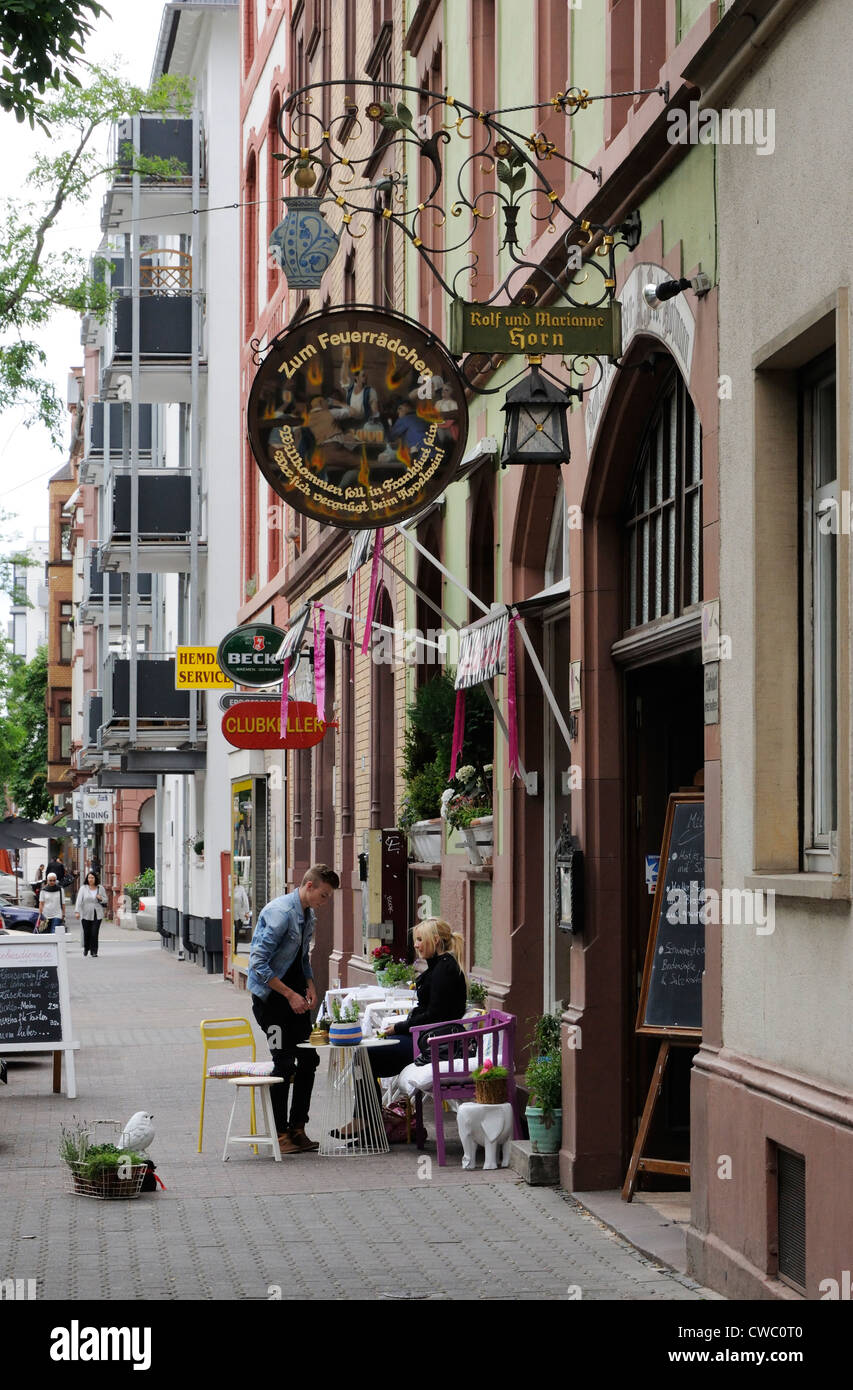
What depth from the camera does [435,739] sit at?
50.4ft

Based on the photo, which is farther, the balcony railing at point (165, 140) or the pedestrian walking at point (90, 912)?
the pedestrian walking at point (90, 912)

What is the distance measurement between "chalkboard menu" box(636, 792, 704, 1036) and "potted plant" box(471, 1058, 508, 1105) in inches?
73.1

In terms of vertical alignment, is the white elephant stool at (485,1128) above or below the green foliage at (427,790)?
below

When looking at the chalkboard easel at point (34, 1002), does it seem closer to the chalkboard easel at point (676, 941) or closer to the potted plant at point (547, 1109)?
the potted plant at point (547, 1109)

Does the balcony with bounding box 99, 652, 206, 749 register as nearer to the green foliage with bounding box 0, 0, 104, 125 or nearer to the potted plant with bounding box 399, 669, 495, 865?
the potted plant with bounding box 399, 669, 495, 865

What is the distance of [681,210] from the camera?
9.27 m

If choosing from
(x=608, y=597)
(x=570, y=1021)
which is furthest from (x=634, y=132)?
(x=570, y=1021)

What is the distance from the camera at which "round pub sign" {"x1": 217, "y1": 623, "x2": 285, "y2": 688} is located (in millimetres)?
24703

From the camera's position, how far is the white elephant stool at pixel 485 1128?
11625 mm

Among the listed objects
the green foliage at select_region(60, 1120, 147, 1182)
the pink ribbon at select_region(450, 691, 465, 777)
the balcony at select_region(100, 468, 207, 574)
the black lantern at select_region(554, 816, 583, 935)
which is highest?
the balcony at select_region(100, 468, 207, 574)

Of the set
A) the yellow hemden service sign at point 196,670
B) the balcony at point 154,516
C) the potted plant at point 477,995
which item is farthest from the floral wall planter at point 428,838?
the balcony at point 154,516

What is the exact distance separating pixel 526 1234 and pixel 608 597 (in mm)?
3545

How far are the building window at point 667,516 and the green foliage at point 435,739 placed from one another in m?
3.58

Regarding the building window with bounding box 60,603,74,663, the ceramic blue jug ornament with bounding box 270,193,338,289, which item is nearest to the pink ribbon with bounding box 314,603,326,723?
the ceramic blue jug ornament with bounding box 270,193,338,289
